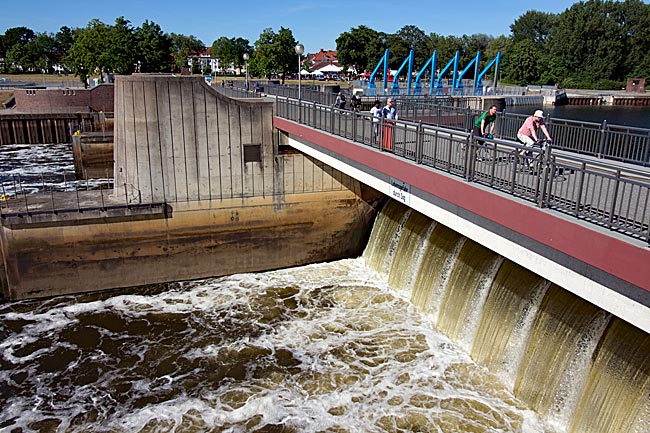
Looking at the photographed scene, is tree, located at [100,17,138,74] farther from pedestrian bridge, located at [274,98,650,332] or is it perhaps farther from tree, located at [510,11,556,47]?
tree, located at [510,11,556,47]

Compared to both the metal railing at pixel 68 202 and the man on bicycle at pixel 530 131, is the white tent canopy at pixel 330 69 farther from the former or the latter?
the man on bicycle at pixel 530 131

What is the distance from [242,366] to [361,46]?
99067 millimetres

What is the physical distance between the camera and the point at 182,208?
20625 mm

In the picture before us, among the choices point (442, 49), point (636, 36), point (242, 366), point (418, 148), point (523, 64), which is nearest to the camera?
point (418, 148)

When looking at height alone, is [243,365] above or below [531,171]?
below

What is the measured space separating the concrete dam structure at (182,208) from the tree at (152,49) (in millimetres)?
61878

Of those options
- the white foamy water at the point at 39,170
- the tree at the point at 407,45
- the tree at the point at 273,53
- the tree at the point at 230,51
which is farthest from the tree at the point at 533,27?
the white foamy water at the point at 39,170

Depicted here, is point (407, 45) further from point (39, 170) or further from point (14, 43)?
point (14, 43)

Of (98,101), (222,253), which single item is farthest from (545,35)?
(222,253)

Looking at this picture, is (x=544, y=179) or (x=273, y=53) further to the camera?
(x=273, y=53)

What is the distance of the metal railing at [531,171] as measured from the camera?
7926 mm

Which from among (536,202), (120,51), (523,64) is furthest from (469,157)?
(523,64)

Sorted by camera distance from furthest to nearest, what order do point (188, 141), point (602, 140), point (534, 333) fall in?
point (188, 141)
point (602, 140)
point (534, 333)

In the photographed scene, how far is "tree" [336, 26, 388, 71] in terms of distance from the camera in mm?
104688
